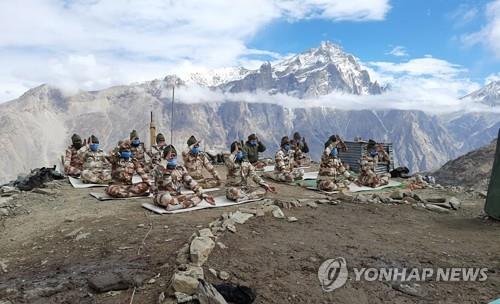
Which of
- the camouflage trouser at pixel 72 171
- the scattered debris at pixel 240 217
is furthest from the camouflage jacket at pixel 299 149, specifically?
the scattered debris at pixel 240 217

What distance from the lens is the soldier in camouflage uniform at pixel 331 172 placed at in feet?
42.4

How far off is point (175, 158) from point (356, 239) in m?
4.98

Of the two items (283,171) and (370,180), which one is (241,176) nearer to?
(283,171)

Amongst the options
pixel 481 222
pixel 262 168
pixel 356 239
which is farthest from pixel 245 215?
pixel 262 168

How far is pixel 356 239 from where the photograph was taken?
7000 mm

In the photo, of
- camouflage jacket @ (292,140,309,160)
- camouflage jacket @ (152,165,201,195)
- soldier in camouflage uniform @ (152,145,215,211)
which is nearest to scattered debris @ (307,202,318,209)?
soldier in camouflage uniform @ (152,145,215,211)

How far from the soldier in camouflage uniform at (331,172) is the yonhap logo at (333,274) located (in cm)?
709

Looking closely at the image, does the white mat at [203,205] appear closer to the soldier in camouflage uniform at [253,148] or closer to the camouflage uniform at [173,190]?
the camouflage uniform at [173,190]

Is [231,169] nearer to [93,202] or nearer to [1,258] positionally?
[93,202]

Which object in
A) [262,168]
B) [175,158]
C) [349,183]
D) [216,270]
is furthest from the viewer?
[262,168]

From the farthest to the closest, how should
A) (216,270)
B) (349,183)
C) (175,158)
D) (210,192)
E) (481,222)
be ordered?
(349,183)
(210,192)
(175,158)
(481,222)
(216,270)

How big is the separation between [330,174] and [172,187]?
558 cm

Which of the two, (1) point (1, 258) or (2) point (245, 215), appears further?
(2) point (245, 215)

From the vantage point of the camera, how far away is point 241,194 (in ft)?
35.0
